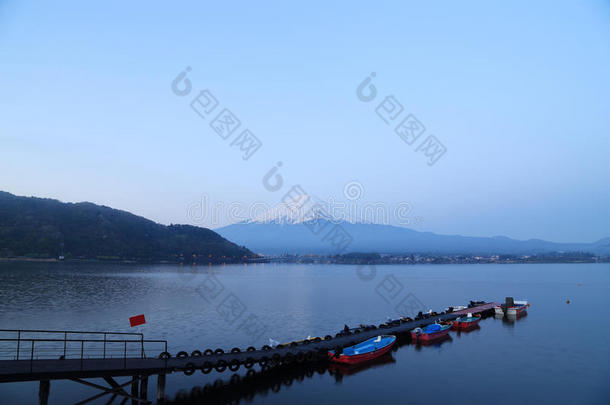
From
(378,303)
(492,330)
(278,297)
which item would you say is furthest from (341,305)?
(492,330)

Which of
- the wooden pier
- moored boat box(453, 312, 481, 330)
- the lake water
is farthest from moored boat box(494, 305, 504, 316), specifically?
the wooden pier

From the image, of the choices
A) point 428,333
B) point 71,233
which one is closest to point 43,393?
point 428,333

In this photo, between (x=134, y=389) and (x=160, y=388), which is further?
(x=134, y=389)

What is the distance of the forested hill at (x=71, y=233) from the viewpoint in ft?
465

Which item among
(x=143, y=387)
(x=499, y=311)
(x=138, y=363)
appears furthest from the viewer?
(x=499, y=311)

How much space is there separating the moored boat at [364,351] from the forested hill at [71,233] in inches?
5613

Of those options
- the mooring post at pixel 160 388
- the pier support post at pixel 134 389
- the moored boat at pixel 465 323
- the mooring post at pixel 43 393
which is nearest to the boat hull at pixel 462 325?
the moored boat at pixel 465 323

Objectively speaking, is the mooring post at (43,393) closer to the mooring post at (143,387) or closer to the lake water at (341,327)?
the lake water at (341,327)

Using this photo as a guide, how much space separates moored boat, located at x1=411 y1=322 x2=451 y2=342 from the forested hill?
141661 mm

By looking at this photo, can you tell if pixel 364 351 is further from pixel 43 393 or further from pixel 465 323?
pixel 465 323

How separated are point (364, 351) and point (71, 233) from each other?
159757 millimetres

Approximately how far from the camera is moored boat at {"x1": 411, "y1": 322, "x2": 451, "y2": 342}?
35.2m

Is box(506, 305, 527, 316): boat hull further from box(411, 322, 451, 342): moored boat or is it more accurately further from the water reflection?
the water reflection

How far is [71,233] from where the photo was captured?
157750mm
